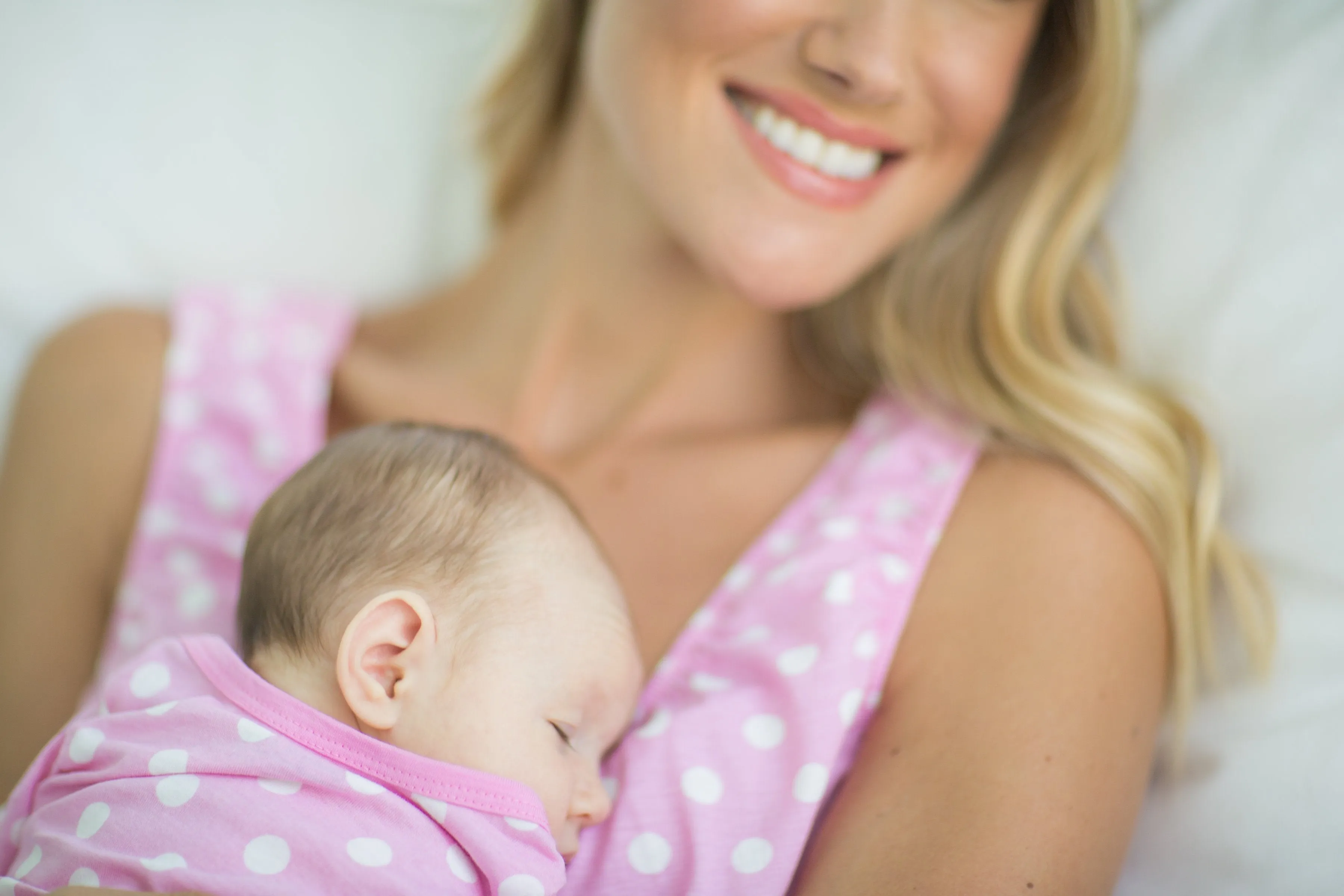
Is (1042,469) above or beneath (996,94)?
beneath

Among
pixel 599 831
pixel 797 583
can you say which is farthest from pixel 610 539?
pixel 599 831

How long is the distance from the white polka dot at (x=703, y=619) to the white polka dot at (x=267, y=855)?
479 mm

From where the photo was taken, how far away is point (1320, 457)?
3.93 ft

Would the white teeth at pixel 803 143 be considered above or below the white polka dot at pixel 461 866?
above

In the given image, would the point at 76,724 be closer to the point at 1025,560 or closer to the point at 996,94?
the point at 1025,560

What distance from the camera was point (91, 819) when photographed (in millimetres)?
883

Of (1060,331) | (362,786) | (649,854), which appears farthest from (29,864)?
(1060,331)

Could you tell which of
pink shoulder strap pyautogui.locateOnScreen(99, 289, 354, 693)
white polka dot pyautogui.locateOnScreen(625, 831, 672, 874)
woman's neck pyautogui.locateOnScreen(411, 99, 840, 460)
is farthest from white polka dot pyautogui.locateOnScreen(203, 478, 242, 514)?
white polka dot pyautogui.locateOnScreen(625, 831, 672, 874)

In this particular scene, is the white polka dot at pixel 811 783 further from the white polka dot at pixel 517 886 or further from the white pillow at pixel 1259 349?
the white pillow at pixel 1259 349

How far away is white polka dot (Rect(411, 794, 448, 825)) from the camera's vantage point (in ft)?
2.93

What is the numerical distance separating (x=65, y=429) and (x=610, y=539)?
2.37ft

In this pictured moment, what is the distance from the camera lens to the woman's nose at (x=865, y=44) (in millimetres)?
1154

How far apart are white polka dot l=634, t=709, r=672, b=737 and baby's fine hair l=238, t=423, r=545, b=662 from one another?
0.25 m

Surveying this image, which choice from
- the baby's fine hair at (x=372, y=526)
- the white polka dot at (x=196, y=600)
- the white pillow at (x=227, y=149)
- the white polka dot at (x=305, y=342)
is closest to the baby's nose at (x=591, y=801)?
the baby's fine hair at (x=372, y=526)
